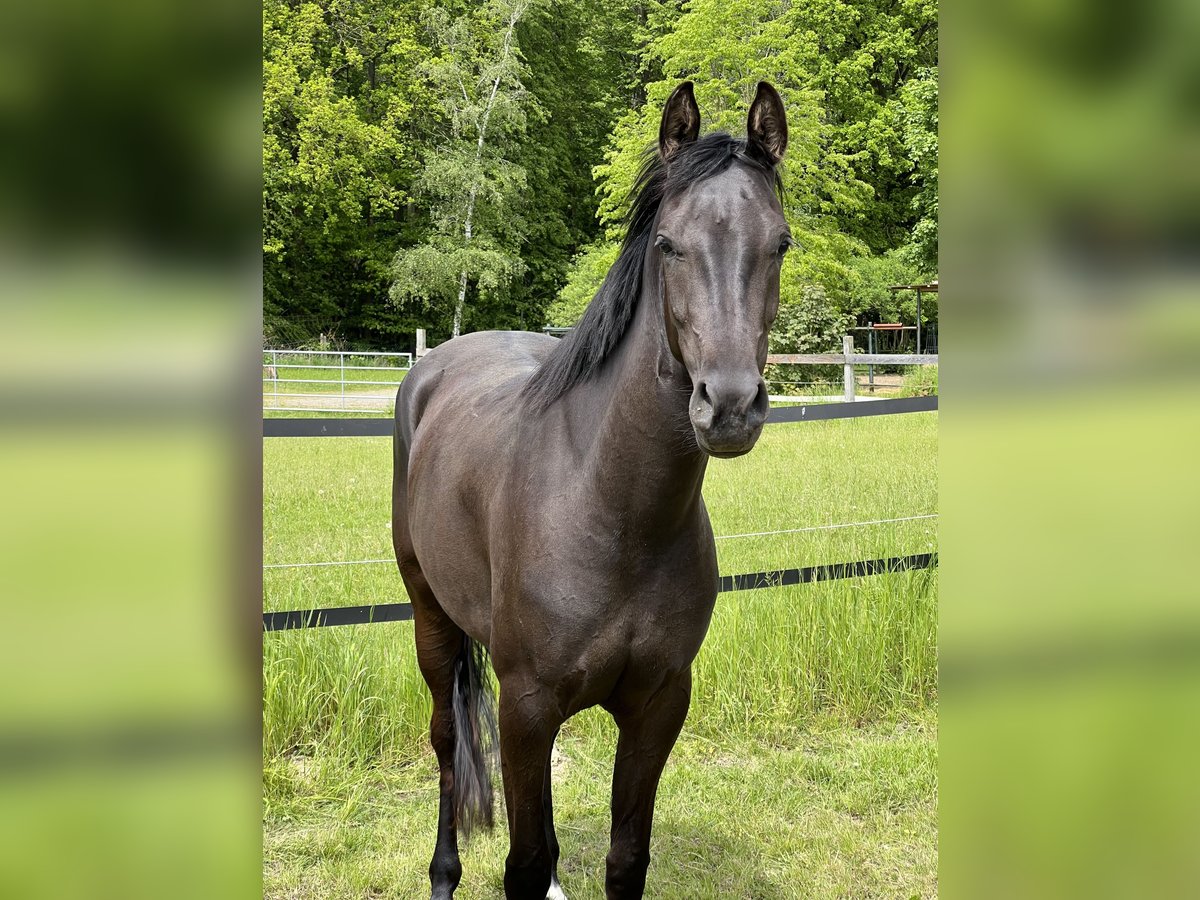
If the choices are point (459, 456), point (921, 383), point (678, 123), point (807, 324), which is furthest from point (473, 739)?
point (807, 324)

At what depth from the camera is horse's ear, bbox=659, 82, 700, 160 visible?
6.01 feet

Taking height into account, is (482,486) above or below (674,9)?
below

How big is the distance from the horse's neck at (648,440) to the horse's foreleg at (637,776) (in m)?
0.49

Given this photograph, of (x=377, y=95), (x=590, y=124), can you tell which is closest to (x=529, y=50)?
(x=590, y=124)

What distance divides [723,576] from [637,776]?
2.29 metres

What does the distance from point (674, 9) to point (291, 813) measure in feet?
90.1

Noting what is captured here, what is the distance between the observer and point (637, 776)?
7.38ft

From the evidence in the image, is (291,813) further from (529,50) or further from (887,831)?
(529,50)

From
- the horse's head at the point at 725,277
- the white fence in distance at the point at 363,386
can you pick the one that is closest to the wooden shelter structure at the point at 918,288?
the white fence in distance at the point at 363,386

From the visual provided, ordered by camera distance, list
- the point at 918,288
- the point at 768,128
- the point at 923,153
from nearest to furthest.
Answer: the point at 768,128
the point at 923,153
the point at 918,288

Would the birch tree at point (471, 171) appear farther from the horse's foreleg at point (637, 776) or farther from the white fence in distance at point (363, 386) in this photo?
the horse's foreleg at point (637, 776)

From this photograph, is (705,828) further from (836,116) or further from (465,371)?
(836,116)
